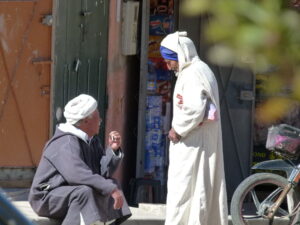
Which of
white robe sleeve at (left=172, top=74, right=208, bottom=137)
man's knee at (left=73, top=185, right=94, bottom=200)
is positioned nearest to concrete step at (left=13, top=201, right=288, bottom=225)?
white robe sleeve at (left=172, top=74, right=208, bottom=137)

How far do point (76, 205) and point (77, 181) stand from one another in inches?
6.0

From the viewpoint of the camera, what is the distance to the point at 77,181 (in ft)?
18.6

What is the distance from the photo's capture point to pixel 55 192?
18.8ft

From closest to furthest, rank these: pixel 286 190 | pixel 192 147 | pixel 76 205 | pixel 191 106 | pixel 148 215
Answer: pixel 76 205 < pixel 191 106 < pixel 192 147 < pixel 286 190 < pixel 148 215

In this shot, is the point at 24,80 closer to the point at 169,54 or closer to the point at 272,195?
the point at 169,54

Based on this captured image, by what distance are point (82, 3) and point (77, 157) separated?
280 cm

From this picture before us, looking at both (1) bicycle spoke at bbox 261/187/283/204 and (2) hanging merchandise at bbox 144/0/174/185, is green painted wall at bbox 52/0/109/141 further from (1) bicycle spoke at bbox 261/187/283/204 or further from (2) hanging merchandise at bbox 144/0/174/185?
(1) bicycle spoke at bbox 261/187/283/204

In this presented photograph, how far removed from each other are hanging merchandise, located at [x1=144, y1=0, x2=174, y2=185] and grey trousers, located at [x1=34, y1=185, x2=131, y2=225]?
11.2ft

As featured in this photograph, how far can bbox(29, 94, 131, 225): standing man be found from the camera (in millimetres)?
5646

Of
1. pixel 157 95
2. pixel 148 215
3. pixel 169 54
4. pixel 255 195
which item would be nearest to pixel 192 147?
pixel 169 54

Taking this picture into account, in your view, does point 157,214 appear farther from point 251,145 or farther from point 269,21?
point 269,21

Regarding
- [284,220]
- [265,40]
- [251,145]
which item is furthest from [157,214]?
[265,40]

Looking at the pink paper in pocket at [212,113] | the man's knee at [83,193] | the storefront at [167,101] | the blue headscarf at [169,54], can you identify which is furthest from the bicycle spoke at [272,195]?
the man's knee at [83,193]

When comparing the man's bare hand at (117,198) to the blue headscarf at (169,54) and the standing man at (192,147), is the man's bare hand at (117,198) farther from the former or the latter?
the blue headscarf at (169,54)
